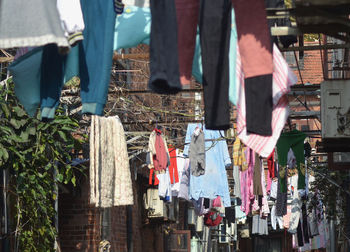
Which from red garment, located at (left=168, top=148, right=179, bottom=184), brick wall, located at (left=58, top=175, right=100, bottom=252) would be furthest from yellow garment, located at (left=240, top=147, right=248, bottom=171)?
brick wall, located at (left=58, top=175, right=100, bottom=252)

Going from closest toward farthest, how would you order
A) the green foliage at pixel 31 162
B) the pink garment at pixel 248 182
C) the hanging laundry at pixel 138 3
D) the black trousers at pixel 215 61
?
1. the black trousers at pixel 215 61
2. the hanging laundry at pixel 138 3
3. the green foliage at pixel 31 162
4. the pink garment at pixel 248 182

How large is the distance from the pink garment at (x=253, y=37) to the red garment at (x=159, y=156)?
693 centimetres

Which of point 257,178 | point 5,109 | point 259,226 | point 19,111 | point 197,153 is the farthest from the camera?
point 259,226

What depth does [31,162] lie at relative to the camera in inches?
456

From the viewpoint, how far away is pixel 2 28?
273 inches

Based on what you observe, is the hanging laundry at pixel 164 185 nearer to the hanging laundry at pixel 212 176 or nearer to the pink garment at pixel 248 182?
the hanging laundry at pixel 212 176

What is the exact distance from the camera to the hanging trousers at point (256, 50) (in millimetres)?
7332

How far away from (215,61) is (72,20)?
4.36 feet

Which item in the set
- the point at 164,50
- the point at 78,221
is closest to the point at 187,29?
the point at 164,50

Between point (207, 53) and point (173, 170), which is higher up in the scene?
point (173, 170)

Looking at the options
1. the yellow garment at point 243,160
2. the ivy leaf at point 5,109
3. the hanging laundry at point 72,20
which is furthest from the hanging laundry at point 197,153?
the hanging laundry at point 72,20

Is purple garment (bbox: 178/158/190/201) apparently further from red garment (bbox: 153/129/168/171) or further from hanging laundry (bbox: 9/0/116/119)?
hanging laundry (bbox: 9/0/116/119)

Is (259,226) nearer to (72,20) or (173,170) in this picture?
(173,170)

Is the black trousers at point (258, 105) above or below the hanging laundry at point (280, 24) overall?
below
